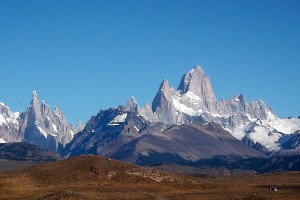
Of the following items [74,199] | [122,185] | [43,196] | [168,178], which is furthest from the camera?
[168,178]

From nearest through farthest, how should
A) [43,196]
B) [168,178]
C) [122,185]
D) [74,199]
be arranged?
[74,199] → [43,196] → [122,185] → [168,178]

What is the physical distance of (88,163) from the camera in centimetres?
14388

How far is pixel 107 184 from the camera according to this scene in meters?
129

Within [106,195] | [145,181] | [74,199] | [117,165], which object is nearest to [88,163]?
[117,165]

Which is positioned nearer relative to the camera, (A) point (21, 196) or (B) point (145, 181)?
(A) point (21, 196)

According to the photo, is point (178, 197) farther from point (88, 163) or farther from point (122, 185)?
point (88, 163)

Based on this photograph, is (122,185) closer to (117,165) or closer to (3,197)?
(117,165)

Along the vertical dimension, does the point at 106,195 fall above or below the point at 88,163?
below

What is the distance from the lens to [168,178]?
138 m

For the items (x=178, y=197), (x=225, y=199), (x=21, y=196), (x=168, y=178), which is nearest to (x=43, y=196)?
(x=21, y=196)

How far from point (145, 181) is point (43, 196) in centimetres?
3370

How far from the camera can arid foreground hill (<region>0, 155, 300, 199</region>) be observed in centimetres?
11200

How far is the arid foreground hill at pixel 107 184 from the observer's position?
367ft

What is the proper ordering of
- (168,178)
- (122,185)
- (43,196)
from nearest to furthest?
(43,196), (122,185), (168,178)
